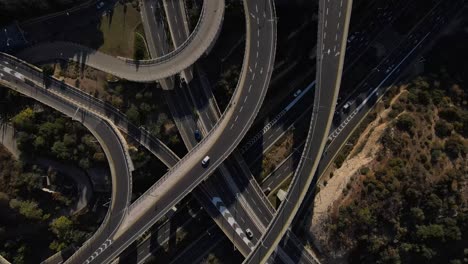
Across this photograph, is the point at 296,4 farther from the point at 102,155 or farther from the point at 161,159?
the point at 102,155

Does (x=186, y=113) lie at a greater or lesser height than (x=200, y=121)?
A: greater

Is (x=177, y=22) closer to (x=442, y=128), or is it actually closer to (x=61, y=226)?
(x=61, y=226)

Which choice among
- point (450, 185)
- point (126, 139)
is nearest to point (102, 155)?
point (126, 139)

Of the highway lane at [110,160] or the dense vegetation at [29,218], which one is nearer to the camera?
the highway lane at [110,160]

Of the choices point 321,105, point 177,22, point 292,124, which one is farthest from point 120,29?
point 321,105

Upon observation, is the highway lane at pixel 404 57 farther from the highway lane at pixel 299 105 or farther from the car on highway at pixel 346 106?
the highway lane at pixel 299 105

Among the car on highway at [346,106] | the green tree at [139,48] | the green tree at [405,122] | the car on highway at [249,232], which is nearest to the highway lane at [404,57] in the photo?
the car on highway at [346,106]
